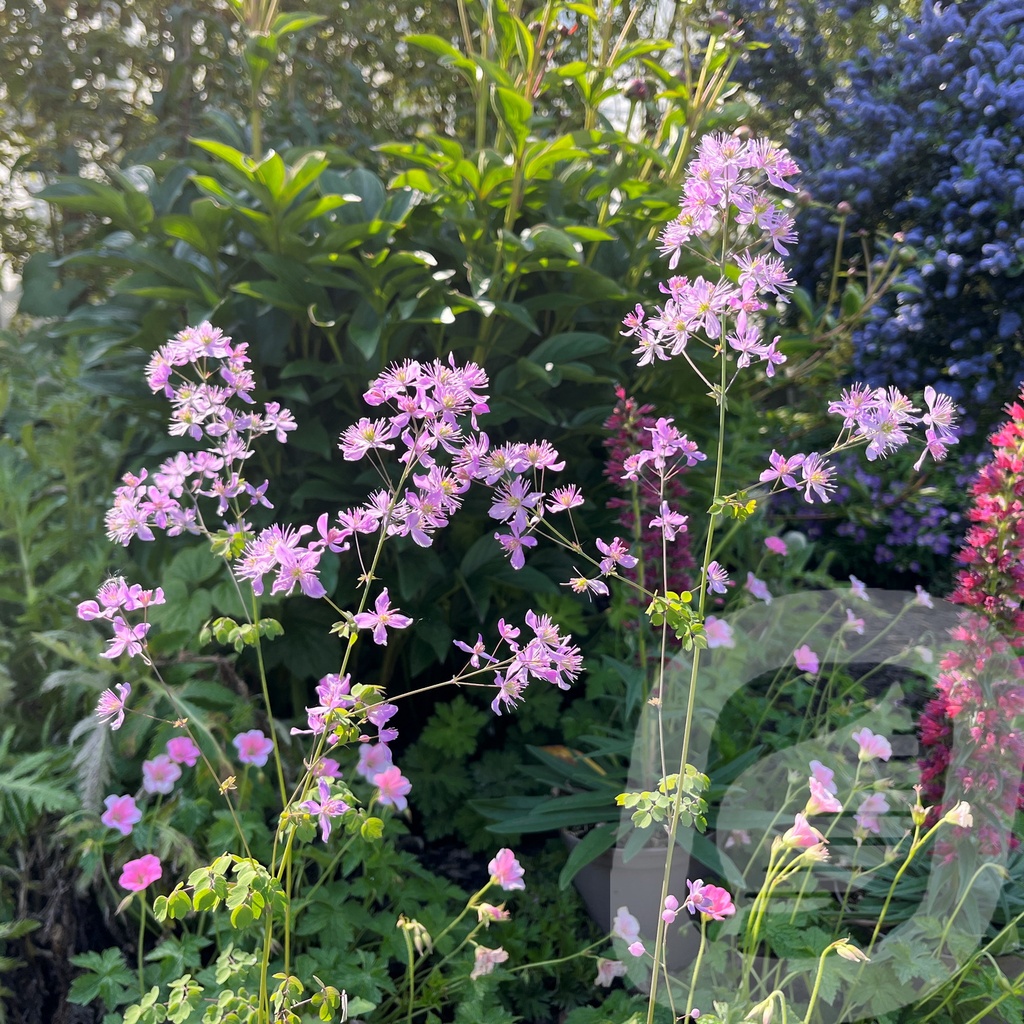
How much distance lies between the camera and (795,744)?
1.65m

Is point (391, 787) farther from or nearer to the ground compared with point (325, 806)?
nearer to the ground

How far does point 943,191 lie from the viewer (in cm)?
262

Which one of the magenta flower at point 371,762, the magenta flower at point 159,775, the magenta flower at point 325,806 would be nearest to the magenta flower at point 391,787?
the magenta flower at point 371,762

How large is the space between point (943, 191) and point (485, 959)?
97.4 inches

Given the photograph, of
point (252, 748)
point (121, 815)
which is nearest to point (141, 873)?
point (121, 815)

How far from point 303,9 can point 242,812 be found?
2979 millimetres

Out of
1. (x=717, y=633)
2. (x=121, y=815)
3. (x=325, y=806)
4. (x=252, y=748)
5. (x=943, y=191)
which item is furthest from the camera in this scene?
(x=943, y=191)

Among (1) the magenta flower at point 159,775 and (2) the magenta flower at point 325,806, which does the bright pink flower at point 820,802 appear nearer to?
(2) the magenta flower at point 325,806

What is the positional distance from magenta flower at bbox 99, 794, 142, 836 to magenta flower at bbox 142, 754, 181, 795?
62 mm

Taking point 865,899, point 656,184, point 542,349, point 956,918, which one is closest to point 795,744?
point 865,899

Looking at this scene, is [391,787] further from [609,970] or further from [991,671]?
[991,671]

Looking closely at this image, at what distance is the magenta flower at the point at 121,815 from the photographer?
125 centimetres

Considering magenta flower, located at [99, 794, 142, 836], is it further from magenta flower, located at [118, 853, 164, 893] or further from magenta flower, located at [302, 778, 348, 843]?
magenta flower, located at [302, 778, 348, 843]

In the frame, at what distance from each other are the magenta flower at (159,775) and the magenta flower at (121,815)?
6 centimetres
